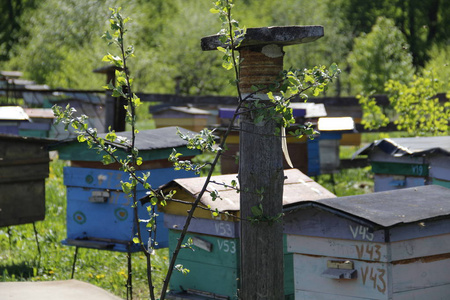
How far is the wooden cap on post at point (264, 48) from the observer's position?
3688 mm

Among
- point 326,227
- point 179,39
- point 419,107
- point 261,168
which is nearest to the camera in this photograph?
point 261,168

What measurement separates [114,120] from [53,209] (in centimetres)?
200

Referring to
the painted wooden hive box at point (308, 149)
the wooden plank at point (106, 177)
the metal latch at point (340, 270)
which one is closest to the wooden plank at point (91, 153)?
the wooden plank at point (106, 177)

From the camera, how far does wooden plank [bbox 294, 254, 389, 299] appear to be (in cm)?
423

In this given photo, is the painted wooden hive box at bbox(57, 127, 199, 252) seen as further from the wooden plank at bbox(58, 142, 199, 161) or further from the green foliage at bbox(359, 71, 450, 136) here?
the green foliage at bbox(359, 71, 450, 136)

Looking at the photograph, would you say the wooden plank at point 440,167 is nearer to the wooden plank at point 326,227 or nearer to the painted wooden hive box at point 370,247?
the painted wooden hive box at point 370,247

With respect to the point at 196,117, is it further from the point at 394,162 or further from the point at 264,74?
the point at 264,74

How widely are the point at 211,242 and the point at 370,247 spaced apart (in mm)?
1564

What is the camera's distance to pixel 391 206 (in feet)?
14.9

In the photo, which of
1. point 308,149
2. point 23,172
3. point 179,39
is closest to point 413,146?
point 23,172

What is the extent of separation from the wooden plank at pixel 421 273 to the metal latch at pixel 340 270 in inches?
10.4

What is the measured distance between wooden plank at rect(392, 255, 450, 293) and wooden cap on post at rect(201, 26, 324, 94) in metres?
1.40

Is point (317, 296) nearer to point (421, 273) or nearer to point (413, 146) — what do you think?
point (421, 273)

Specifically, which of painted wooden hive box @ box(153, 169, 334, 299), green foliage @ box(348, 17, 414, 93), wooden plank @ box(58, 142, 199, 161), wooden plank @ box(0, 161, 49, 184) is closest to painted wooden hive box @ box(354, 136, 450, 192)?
painted wooden hive box @ box(153, 169, 334, 299)
